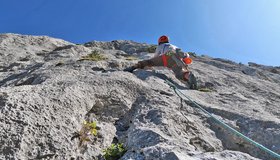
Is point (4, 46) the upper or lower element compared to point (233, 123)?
upper

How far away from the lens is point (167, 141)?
20.8 feet

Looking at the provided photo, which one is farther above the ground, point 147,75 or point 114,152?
point 147,75

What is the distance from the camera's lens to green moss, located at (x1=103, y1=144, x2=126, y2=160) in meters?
6.34

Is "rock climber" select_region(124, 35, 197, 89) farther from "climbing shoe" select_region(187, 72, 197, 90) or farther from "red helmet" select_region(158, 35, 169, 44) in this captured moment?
"red helmet" select_region(158, 35, 169, 44)

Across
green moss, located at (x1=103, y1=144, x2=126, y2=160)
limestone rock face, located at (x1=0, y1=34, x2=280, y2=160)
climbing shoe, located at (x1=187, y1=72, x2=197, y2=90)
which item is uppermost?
climbing shoe, located at (x1=187, y1=72, x2=197, y2=90)

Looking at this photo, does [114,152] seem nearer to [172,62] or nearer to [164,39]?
[172,62]

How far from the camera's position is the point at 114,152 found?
252 inches

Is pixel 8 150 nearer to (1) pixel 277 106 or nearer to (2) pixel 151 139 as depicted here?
(2) pixel 151 139

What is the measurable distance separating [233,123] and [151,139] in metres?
3.40

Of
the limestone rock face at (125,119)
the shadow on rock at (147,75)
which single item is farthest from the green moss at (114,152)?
the shadow on rock at (147,75)

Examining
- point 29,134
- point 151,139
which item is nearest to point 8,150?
point 29,134

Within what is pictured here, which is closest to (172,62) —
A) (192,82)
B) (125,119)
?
(192,82)

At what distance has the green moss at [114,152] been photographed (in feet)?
20.8

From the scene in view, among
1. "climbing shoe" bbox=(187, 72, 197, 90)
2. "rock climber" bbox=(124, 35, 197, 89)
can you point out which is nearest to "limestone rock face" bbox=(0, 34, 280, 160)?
"climbing shoe" bbox=(187, 72, 197, 90)
